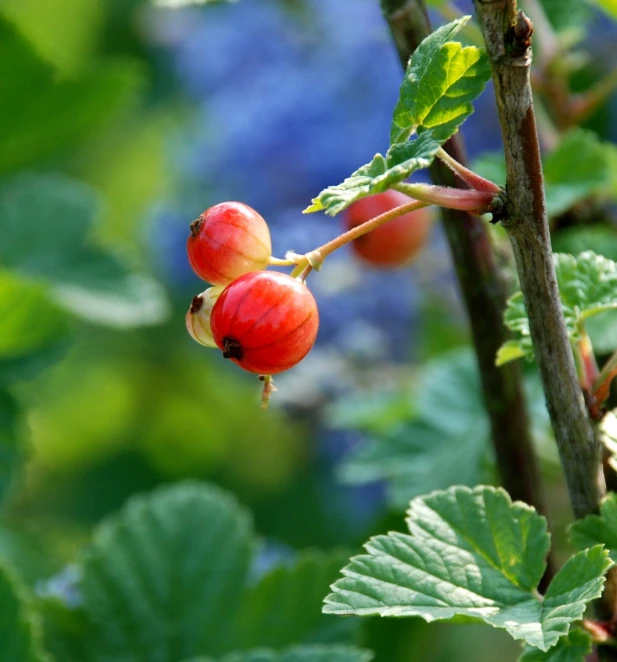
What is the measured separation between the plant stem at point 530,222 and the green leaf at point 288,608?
29 cm

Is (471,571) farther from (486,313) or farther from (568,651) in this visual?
(486,313)

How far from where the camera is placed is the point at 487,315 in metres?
0.57

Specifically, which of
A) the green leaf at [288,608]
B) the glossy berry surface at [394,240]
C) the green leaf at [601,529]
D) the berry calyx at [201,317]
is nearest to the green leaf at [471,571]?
the green leaf at [601,529]

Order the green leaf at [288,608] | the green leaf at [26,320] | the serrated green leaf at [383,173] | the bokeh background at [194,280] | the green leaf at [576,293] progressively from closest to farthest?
the serrated green leaf at [383,173] < the green leaf at [576,293] < the green leaf at [288,608] < the green leaf at [26,320] < the bokeh background at [194,280]

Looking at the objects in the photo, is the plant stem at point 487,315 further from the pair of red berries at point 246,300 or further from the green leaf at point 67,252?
the green leaf at point 67,252

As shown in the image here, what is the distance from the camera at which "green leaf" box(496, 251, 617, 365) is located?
46 centimetres

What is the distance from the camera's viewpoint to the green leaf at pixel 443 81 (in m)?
0.38

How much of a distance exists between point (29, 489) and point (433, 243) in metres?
0.76

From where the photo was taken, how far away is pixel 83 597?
2.20 feet

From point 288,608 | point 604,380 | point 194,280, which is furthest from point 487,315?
point 194,280

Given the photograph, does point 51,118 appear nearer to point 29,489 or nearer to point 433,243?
point 433,243

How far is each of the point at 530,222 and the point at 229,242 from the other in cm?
12

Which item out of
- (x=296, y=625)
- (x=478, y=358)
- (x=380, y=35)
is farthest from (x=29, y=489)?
(x=478, y=358)

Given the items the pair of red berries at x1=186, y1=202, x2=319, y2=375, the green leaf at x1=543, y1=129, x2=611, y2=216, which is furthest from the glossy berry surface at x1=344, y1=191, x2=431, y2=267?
the pair of red berries at x1=186, y1=202, x2=319, y2=375
